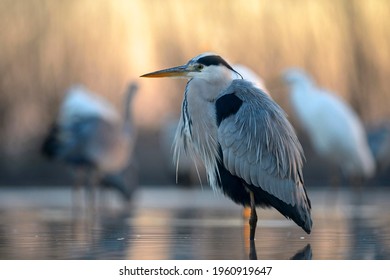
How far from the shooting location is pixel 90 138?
Answer: 13.3m

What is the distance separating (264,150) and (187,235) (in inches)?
41.2

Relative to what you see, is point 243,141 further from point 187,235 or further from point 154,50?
point 154,50

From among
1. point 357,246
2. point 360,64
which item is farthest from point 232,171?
point 360,64

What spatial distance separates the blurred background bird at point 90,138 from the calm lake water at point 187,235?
130 centimetres

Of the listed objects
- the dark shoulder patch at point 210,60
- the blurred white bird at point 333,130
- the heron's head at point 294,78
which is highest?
the dark shoulder patch at point 210,60

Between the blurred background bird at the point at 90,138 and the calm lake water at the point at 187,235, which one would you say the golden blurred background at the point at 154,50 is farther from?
the calm lake water at the point at 187,235

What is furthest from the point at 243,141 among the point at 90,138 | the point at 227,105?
the point at 90,138

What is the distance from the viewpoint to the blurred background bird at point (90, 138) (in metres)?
13.3

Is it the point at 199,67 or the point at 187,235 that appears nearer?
the point at 199,67

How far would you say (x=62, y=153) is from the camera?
13.4 meters

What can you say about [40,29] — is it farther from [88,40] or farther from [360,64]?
[360,64]

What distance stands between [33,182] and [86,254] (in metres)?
14.7

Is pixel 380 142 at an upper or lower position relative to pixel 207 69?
lower

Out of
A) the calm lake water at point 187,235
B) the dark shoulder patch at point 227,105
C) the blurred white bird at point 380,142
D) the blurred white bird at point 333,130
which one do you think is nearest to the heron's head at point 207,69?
the dark shoulder patch at point 227,105
